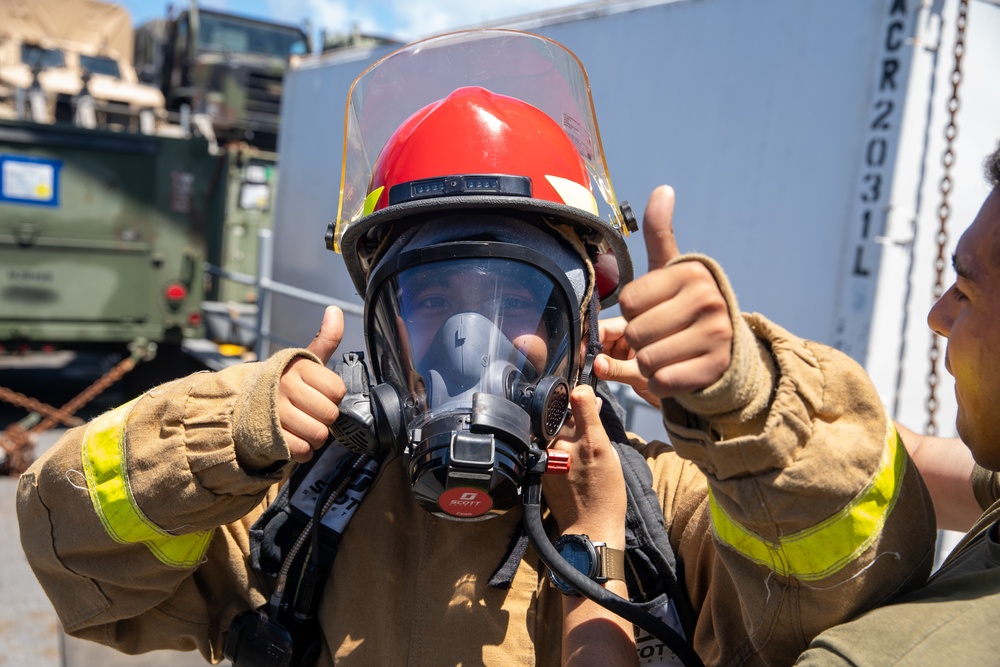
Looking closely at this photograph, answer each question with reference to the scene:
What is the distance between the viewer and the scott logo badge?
4.76 feet

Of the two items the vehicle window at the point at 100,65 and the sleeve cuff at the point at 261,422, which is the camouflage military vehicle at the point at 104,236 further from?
the sleeve cuff at the point at 261,422

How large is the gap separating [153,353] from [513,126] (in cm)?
734

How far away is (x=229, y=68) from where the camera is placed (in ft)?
41.5

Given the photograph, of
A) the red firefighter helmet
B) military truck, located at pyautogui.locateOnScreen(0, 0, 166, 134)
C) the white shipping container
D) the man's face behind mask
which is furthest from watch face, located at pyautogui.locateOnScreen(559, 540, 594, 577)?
military truck, located at pyautogui.locateOnScreen(0, 0, 166, 134)

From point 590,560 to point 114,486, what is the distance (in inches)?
32.7

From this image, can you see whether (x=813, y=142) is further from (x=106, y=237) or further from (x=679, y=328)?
(x=106, y=237)

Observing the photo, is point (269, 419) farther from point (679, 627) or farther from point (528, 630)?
point (679, 627)

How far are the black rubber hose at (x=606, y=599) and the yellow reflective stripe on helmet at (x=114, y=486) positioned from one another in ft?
2.11

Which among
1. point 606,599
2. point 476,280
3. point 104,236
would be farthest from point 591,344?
point 104,236

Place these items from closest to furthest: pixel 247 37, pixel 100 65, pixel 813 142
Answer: pixel 813 142 → pixel 247 37 → pixel 100 65

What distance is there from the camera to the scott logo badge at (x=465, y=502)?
145cm

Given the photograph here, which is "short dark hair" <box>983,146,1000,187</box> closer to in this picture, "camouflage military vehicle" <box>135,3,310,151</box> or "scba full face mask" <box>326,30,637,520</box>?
"scba full face mask" <box>326,30,637,520</box>

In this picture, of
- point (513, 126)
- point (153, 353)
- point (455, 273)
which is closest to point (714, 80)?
point (513, 126)

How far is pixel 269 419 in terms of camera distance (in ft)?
4.68
